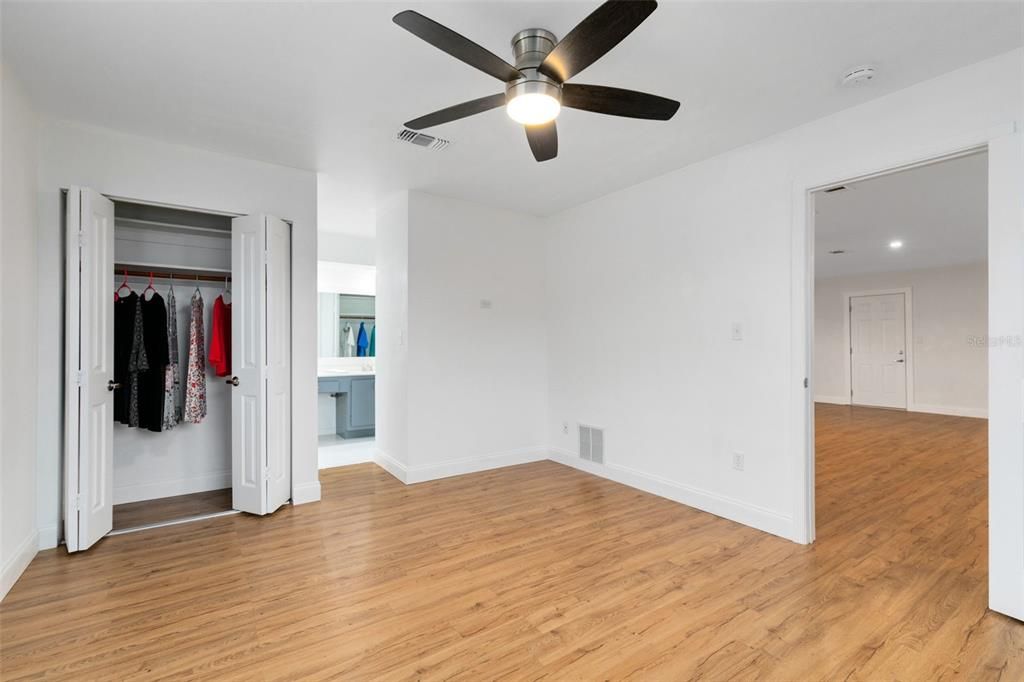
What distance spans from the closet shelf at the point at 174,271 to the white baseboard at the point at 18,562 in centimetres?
181

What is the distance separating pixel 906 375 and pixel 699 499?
7428mm

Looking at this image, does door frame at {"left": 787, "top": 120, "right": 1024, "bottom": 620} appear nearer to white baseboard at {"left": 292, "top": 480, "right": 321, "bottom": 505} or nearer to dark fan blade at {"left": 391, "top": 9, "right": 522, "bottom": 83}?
dark fan blade at {"left": 391, "top": 9, "right": 522, "bottom": 83}

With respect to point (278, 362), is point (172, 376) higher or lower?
lower

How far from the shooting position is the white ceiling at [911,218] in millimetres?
3984

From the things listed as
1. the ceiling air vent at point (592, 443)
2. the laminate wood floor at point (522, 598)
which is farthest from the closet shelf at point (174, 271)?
the ceiling air vent at point (592, 443)

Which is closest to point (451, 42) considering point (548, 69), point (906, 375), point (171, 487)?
point (548, 69)

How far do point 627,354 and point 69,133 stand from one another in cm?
425

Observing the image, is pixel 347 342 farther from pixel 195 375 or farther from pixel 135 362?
pixel 135 362

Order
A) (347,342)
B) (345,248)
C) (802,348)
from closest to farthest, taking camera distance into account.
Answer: (802,348), (345,248), (347,342)

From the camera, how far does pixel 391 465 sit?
15.0 ft

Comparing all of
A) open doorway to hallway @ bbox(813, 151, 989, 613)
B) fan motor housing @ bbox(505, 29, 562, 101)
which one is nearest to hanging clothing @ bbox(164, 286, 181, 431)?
fan motor housing @ bbox(505, 29, 562, 101)

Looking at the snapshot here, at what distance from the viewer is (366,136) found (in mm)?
3182

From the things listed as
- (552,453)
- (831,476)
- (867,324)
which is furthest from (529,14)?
(867,324)

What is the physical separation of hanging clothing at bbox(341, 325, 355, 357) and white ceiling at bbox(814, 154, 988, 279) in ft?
18.5
